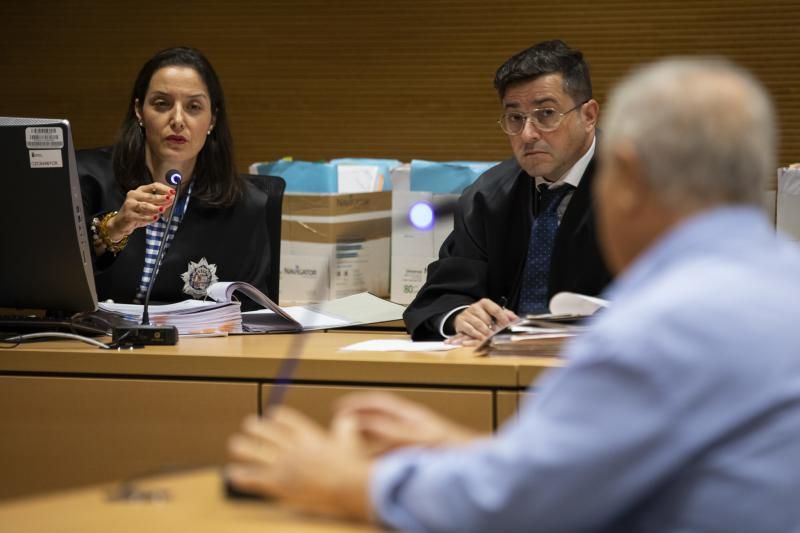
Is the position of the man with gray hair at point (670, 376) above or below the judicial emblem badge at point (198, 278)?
above

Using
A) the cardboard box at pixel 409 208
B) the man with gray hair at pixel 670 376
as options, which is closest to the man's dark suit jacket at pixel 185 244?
the cardboard box at pixel 409 208

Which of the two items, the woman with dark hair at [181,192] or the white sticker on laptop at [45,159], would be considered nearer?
the white sticker on laptop at [45,159]

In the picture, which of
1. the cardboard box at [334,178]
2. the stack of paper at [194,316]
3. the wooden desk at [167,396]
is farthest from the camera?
the cardboard box at [334,178]

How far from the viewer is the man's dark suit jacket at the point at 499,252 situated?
2.59 meters

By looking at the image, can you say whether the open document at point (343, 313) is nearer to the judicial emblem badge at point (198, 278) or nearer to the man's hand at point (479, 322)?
the judicial emblem badge at point (198, 278)

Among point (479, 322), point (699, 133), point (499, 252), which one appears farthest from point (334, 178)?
point (699, 133)

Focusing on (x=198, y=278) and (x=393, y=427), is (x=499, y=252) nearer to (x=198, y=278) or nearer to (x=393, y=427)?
(x=198, y=278)

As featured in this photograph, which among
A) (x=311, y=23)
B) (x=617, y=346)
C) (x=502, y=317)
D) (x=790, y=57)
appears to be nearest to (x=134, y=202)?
(x=502, y=317)

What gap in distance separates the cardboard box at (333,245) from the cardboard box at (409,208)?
0.05 meters

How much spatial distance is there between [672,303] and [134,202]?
1880 millimetres

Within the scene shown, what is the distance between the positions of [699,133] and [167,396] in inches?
55.4

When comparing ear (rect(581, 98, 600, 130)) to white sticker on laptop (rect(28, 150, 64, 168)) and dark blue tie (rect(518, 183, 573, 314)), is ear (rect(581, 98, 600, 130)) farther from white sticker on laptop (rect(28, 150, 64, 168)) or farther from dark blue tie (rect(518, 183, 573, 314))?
white sticker on laptop (rect(28, 150, 64, 168))

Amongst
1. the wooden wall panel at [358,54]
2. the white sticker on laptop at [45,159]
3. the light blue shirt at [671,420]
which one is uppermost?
the wooden wall panel at [358,54]

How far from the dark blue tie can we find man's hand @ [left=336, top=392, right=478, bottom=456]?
1459 millimetres
